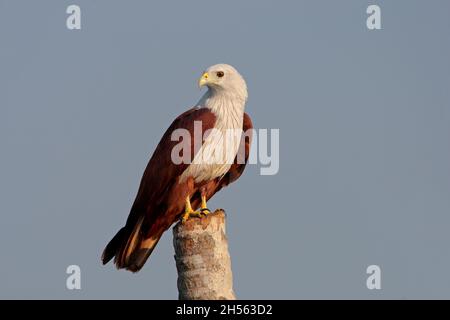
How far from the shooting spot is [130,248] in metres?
12.2

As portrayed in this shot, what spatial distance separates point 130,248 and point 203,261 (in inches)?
89.7

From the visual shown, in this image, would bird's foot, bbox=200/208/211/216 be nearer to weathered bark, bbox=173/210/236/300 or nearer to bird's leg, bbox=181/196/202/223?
bird's leg, bbox=181/196/202/223

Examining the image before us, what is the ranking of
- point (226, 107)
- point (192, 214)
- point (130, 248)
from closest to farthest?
point (192, 214) < point (130, 248) < point (226, 107)

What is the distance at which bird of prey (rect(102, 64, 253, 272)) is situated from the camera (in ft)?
40.4

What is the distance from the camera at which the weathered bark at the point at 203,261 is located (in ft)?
33.0

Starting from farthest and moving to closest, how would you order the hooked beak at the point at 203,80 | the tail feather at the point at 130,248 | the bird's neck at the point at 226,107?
the hooked beak at the point at 203,80 → the bird's neck at the point at 226,107 → the tail feather at the point at 130,248

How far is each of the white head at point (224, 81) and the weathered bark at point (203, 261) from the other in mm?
2698

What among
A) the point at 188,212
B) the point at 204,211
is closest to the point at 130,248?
the point at 188,212

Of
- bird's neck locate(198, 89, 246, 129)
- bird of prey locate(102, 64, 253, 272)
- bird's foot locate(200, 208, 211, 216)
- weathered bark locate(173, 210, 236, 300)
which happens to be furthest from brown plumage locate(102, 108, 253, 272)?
weathered bark locate(173, 210, 236, 300)

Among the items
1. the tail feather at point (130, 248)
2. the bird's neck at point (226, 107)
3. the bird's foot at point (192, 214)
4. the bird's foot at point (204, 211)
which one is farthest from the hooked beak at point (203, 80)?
the tail feather at point (130, 248)

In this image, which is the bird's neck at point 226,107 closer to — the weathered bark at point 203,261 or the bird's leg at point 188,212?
the bird's leg at point 188,212

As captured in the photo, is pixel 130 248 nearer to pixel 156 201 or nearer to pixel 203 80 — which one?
pixel 156 201

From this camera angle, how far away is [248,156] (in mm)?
13203
